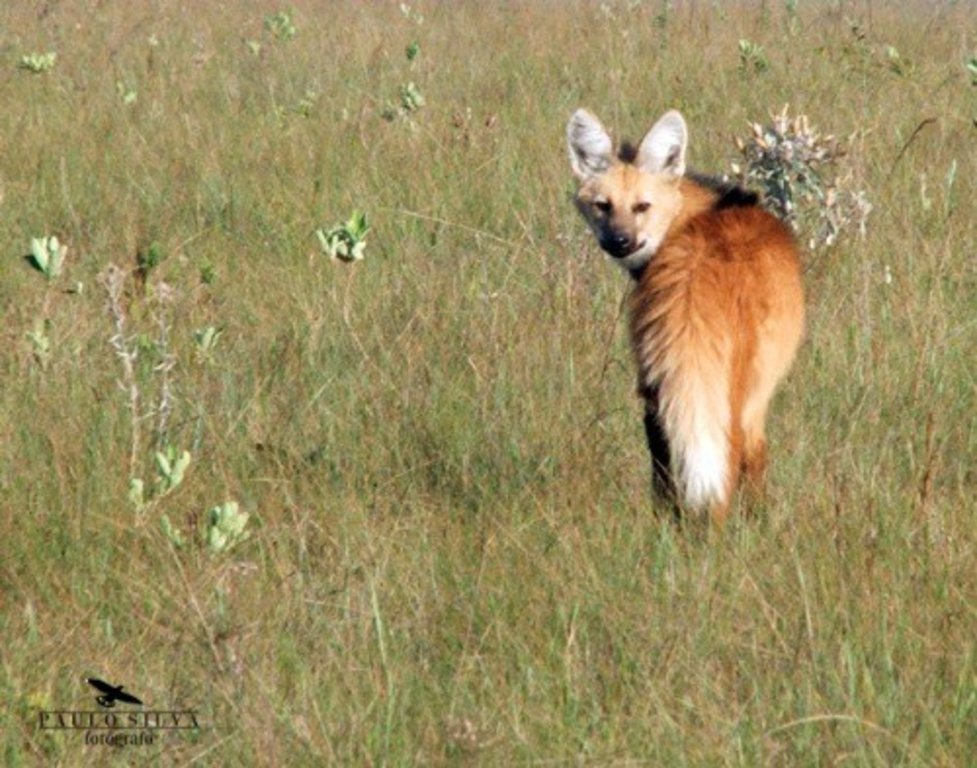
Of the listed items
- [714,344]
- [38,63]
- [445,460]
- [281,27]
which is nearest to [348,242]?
[445,460]

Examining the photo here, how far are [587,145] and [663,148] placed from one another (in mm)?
267

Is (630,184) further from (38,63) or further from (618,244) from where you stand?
(38,63)

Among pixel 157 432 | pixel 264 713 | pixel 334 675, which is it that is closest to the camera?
pixel 264 713

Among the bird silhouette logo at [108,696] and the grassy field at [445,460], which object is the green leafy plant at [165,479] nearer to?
the grassy field at [445,460]

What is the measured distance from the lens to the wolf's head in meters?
4.48

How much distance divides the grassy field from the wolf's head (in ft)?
0.67

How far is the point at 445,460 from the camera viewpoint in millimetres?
3729

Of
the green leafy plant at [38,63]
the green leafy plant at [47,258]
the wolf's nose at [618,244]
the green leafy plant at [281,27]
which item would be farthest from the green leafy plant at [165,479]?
the green leafy plant at [281,27]

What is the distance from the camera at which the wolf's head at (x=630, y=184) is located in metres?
4.48

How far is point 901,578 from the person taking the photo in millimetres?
2809

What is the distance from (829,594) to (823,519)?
36 centimetres

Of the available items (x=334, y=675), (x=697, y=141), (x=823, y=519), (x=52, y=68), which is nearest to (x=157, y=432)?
(x=334, y=675)

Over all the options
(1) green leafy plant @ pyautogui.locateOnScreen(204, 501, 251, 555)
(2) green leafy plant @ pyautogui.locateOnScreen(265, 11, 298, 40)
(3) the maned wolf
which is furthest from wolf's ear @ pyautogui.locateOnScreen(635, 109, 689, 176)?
(2) green leafy plant @ pyautogui.locateOnScreen(265, 11, 298, 40)

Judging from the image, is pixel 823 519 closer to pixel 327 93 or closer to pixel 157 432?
pixel 157 432
